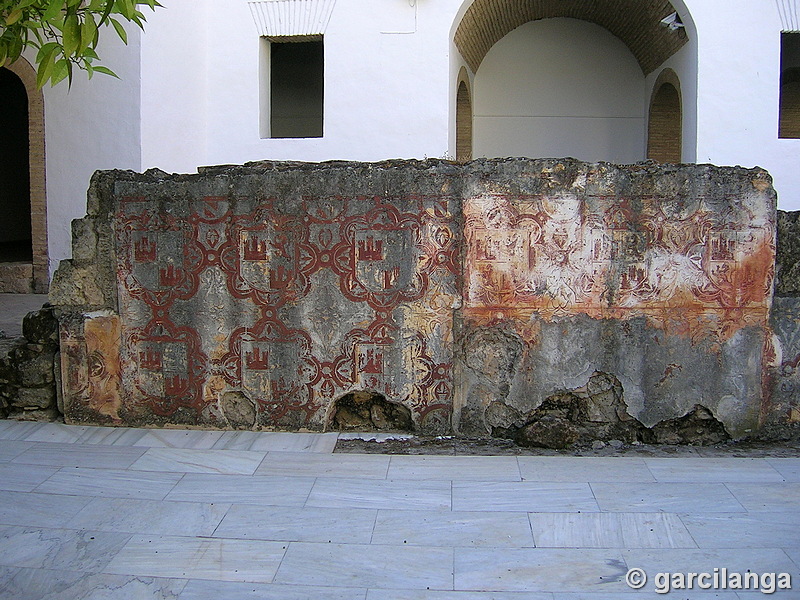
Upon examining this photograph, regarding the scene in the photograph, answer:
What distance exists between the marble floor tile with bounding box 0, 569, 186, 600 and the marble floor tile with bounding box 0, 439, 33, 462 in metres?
1.19

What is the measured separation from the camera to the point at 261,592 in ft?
7.45

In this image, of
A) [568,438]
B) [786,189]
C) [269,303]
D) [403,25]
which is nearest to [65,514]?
[269,303]

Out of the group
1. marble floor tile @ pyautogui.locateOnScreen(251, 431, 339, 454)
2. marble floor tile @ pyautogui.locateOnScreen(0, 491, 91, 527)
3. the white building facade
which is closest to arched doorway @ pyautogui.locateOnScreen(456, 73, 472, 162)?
the white building facade

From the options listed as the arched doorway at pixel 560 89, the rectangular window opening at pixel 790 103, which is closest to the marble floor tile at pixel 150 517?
the arched doorway at pixel 560 89

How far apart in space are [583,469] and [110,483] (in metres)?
2.04

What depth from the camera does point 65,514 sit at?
2830 mm

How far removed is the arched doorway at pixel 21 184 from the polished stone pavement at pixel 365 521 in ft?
14.8

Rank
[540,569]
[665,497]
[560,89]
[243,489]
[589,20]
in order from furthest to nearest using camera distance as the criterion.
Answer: [560,89], [589,20], [243,489], [665,497], [540,569]

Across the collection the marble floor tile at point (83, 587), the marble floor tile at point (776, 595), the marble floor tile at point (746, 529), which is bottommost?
the marble floor tile at point (83, 587)

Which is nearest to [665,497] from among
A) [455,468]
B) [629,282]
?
[455,468]

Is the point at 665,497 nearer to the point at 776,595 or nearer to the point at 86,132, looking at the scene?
the point at 776,595

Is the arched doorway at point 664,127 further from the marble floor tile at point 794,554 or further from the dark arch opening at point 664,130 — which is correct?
the marble floor tile at point 794,554

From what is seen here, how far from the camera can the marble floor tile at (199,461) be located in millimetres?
3287

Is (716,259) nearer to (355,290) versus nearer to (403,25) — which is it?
(355,290)
